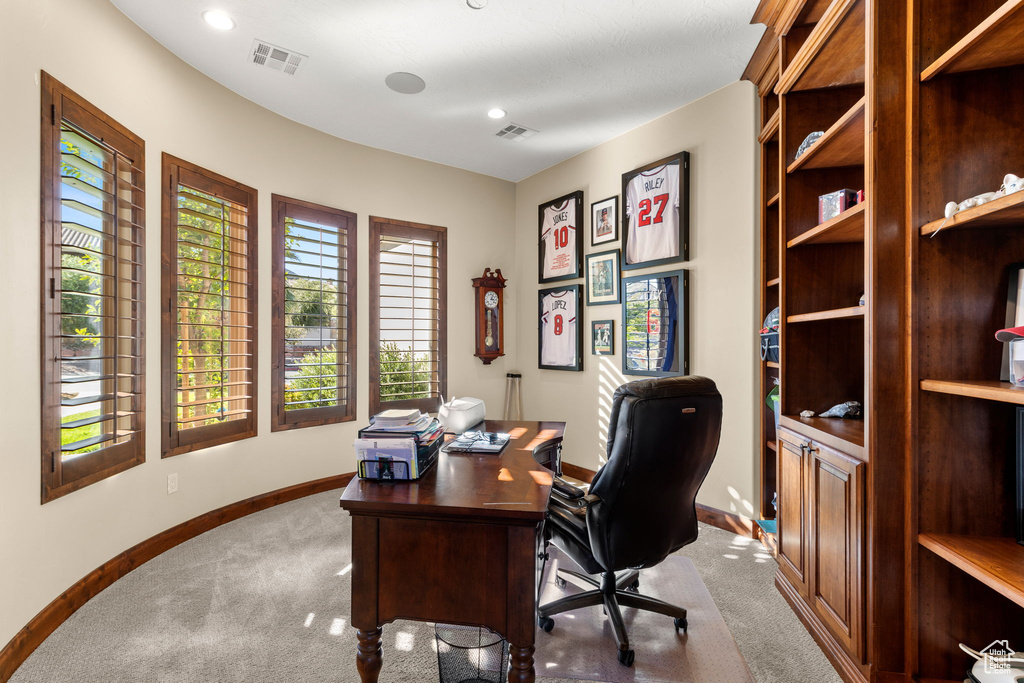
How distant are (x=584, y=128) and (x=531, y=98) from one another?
68 cm

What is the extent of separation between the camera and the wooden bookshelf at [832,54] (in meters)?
1.96

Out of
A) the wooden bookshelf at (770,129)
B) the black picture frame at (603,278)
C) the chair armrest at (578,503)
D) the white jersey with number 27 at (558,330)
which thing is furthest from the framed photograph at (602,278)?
the chair armrest at (578,503)

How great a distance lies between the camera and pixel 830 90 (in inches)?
97.6

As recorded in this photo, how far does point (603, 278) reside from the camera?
438 centimetres

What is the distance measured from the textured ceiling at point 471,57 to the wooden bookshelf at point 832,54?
20.3 inches

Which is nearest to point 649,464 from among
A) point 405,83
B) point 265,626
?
point 265,626

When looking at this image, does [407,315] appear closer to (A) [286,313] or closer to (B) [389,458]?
(A) [286,313]

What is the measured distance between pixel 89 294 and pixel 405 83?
2199 millimetres

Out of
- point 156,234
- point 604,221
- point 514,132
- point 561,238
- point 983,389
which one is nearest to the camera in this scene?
point 983,389

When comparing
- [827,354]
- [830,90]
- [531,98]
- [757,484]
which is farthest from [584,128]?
[757,484]

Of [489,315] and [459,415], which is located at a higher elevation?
[489,315]

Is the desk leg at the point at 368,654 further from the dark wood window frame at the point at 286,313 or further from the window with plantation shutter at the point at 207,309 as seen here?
the dark wood window frame at the point at 286,313

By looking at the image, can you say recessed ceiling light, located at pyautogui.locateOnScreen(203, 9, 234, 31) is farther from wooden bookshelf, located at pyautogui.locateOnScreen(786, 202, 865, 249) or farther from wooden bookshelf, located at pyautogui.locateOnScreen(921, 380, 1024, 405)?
wooden bookshelf, located at pyautogui.locateOnScreen(921, 380, 1024, 405)

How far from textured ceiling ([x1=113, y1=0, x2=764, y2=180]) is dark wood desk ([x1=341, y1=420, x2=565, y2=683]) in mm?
2429
